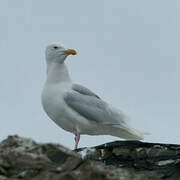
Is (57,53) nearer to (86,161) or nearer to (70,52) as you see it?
(70,52)

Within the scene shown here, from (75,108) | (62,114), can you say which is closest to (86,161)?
(62,114)

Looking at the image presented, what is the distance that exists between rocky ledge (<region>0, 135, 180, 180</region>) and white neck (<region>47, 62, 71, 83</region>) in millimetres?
3954

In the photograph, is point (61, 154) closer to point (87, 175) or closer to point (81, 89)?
point (87, 175)

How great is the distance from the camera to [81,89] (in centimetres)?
1609

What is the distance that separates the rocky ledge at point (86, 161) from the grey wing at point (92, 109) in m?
3.23

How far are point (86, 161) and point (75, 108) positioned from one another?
7.70 metres

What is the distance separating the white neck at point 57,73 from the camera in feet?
52.6

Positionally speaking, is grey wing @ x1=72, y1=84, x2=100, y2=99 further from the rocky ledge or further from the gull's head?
the rocky ledge

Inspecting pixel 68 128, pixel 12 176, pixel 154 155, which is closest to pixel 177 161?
pixel 154 155


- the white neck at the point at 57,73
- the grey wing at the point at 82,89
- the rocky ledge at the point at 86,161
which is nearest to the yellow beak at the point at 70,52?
the white neck at the point at 57,73

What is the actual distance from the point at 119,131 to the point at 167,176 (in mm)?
5613

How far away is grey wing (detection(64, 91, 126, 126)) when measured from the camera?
15625 millimetres

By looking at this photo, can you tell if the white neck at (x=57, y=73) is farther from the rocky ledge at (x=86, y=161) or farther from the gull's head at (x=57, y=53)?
the rocky ledge at (x=86, y=161)

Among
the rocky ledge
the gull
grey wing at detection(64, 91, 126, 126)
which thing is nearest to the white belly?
the gull
